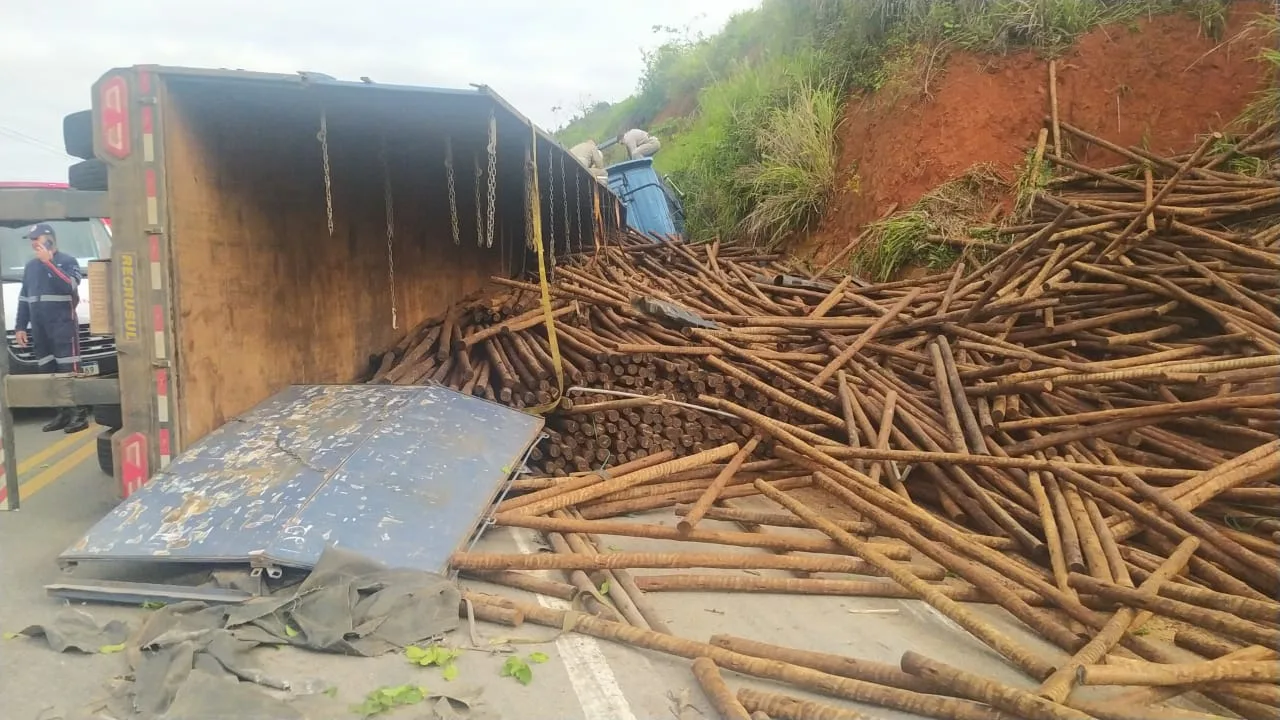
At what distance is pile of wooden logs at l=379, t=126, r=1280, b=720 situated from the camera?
2.90m

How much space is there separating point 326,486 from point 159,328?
1.41 meters

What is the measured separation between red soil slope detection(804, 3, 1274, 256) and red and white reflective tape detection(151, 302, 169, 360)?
8.79 meters

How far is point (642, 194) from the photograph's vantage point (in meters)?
13.6

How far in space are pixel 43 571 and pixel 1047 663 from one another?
492cm

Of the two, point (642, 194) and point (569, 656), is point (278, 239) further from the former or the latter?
point (642, 194)

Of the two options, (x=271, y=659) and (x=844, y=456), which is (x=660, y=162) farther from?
(x=271, y=659)

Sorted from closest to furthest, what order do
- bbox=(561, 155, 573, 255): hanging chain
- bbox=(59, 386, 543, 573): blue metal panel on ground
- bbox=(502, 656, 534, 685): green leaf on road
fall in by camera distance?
bbox=(502, 656, 534, 685): green leaf on road
bbox=(59, 386, 543, 573): blue metal panel on ground
bbox=(561, 155, 573, 255): hanging chain

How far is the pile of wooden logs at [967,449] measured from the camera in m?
2.90

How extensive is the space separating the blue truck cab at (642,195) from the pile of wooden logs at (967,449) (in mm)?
6057

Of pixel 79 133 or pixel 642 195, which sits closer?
pixel 79 133

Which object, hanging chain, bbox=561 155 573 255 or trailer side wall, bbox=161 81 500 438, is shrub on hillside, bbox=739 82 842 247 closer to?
hanging chain, bbox=561 155 573 255

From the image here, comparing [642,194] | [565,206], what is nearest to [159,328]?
[565,206]

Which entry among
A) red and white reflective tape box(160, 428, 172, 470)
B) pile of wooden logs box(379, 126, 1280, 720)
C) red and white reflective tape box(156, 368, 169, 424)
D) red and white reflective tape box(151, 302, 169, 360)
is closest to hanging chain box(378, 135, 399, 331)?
pile of wooden logs box(379, 126, 1280, 720)

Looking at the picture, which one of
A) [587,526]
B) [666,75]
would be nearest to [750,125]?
[587,526]
